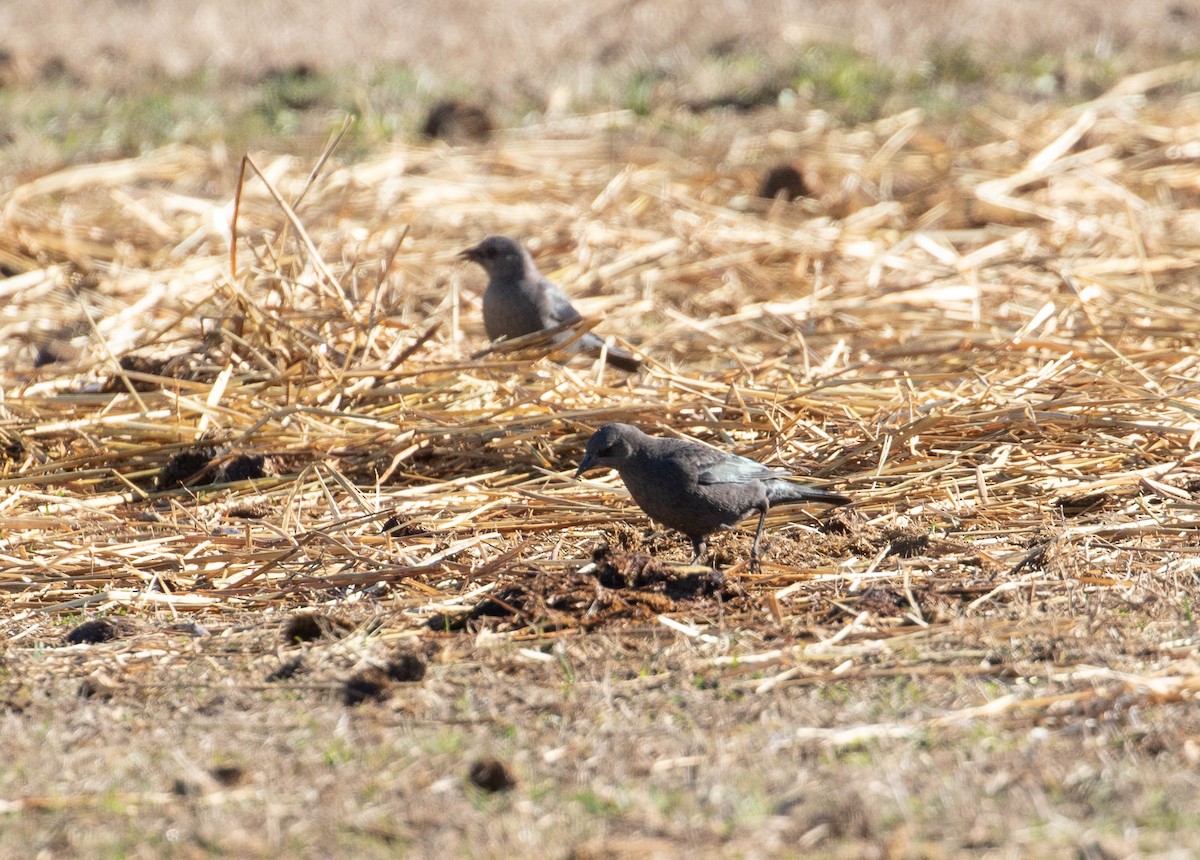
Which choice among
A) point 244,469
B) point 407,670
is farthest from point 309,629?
point 244,469

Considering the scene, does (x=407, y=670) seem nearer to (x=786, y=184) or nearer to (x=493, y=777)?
(x=493, y=777)

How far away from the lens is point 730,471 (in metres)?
4.54

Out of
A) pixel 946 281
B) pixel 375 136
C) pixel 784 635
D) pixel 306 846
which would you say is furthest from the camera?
pixel 375 136

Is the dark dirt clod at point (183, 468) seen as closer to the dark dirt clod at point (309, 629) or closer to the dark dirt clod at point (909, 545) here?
the dark dirt clod at point (309, 629)

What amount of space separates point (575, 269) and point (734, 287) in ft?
3.15

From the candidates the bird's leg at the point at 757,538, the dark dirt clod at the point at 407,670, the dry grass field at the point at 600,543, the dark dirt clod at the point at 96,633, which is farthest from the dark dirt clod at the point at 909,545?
the dark dirt clod at the point at 96,633

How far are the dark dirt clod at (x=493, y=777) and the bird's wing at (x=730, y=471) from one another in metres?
1.62

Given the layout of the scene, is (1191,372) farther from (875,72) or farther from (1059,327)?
(875,72)

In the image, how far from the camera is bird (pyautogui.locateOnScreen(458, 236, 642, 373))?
7035 millimetres

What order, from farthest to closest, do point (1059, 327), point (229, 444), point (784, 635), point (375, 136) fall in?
point (375, 136)
point (1059, 327)
point (229, 444)
point (784, 635)

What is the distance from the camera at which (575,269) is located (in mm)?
8406

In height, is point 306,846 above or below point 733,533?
above

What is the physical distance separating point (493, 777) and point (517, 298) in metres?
4.32

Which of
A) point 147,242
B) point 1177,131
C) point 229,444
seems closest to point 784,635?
point 229,444
